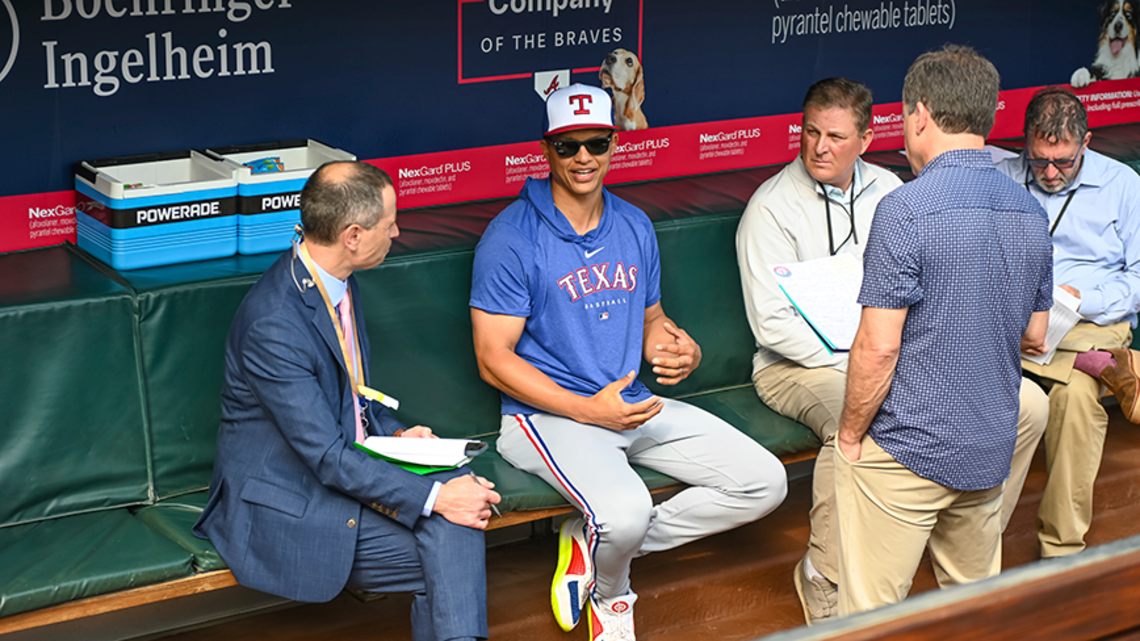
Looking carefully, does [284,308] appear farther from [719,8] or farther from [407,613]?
[719,8]

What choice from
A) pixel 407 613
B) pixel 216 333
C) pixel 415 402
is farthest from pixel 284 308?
pixel 407 613

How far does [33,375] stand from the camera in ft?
9.20

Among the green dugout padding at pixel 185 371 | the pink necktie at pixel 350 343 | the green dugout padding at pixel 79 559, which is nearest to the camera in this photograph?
the green dugout padding at pixel 79 559

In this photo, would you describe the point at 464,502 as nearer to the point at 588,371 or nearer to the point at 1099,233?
the point at 588,371

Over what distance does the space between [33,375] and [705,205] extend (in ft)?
6.84

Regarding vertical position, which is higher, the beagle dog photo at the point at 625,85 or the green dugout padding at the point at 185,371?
the beagle dog photo at the point at 625,85

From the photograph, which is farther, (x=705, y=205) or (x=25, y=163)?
(x=705, y=205)

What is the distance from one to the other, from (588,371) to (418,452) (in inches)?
24.0

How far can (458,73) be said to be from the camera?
3.78m

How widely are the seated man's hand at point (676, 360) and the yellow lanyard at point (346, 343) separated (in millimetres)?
770

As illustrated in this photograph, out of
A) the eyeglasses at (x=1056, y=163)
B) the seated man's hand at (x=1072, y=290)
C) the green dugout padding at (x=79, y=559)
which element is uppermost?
the eyeglasses at (x=1056, y=163)

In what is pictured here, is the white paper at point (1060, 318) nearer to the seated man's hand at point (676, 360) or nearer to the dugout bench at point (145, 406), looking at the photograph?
the dugout bench at point (145, 406)

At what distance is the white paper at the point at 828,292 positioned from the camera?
3.14 meters

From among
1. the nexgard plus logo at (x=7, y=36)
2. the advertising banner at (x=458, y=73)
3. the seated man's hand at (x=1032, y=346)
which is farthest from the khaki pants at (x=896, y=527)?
the nexgard plus logo at (x=7, y=36)
